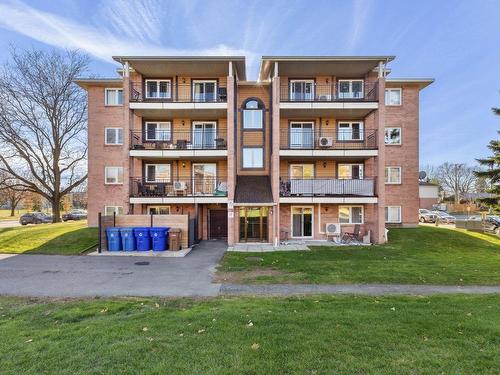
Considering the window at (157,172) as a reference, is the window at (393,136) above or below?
above

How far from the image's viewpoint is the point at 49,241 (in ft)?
52.8

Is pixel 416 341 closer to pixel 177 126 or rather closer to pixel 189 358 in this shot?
pixel 189 358

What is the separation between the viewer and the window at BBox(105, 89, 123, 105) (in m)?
20.7

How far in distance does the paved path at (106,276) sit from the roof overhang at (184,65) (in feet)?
37.0

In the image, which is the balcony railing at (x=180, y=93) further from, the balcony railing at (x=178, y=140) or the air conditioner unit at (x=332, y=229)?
the air conditioner unit at (x=332, y=229)

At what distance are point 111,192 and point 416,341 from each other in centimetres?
2080

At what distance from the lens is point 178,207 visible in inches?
747

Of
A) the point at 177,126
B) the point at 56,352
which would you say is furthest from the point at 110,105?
the point at 56,352

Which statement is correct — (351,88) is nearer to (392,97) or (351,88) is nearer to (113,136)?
(392,97)

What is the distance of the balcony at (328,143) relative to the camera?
56.0 feet

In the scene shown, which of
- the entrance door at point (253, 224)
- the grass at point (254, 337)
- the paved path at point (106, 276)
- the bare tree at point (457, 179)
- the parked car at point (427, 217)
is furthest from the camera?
the bare tree at point (457, 179)

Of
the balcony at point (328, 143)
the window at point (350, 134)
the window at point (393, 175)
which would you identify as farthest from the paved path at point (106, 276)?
the window at point (393, 175)

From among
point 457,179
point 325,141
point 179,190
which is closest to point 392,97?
point 325,141

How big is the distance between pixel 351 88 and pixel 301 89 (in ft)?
11.0
